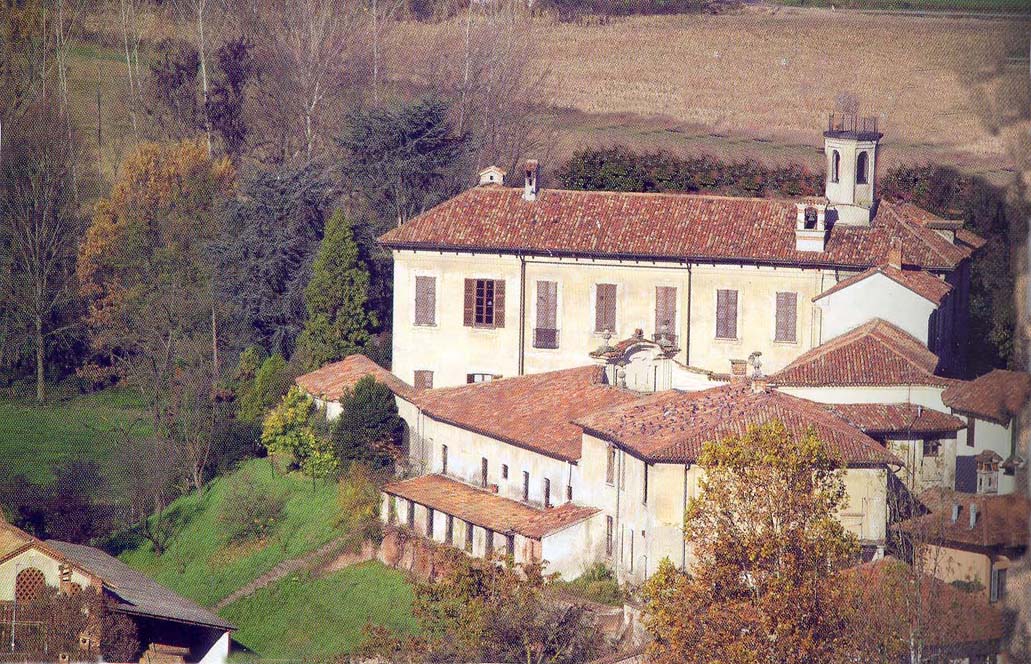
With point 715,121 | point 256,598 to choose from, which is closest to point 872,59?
point 715,121

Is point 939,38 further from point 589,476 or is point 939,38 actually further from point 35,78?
point 35,78

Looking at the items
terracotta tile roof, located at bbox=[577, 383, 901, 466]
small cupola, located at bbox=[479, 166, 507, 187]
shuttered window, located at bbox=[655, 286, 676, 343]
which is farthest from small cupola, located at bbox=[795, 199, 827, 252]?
small cupola, located at bbox=[479, 166, 507, 187]

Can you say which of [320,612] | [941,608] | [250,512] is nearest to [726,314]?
[250,512]

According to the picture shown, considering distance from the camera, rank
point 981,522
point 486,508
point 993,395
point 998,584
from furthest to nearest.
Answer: point 486,508, point 993,395, point 981,522, point 998,584

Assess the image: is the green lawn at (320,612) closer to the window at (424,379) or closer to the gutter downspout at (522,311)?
the window at (424,379)

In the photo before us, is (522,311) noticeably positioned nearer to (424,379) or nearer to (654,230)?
(424,379)

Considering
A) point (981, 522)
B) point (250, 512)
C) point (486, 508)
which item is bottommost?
point (250, 512)
